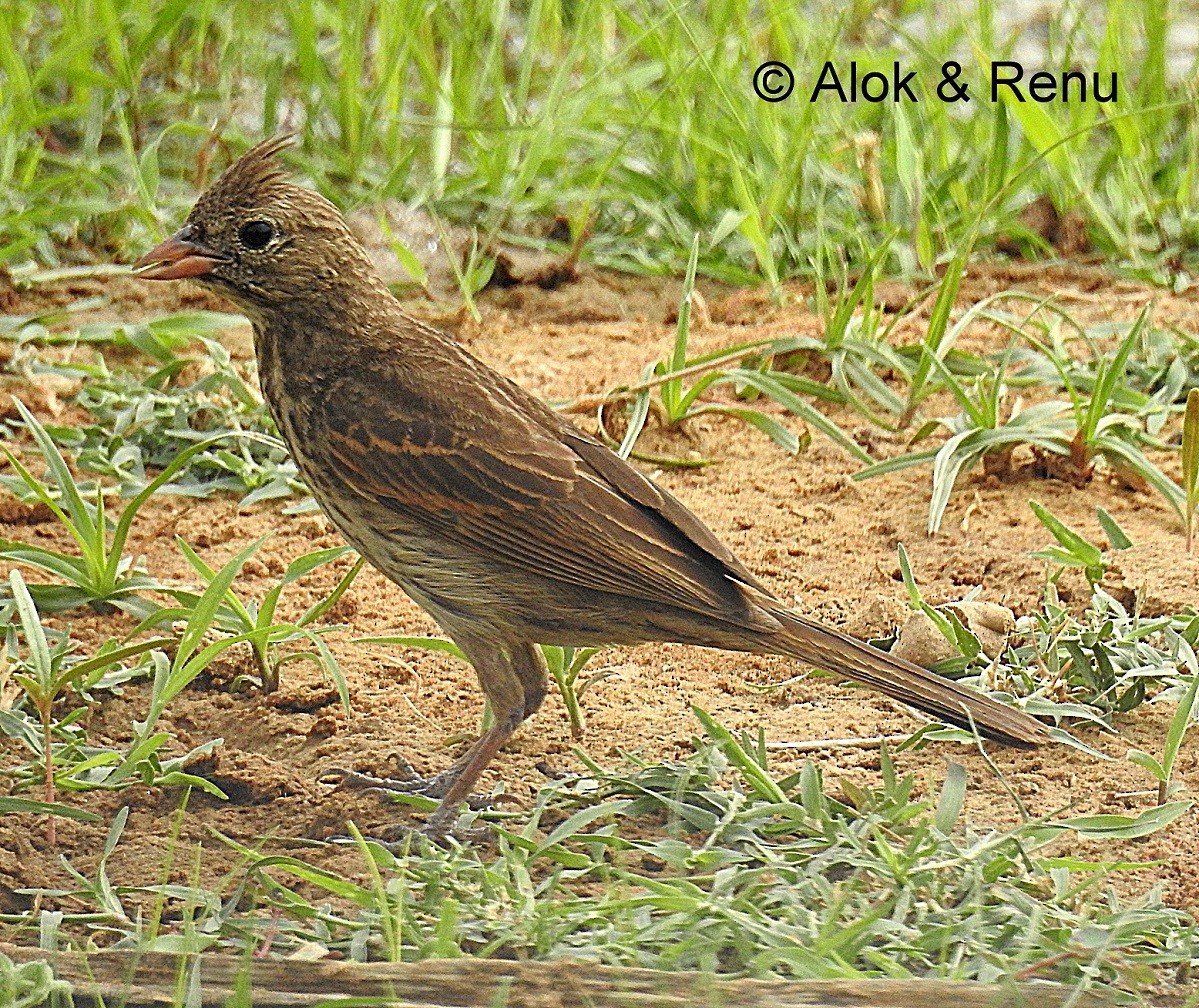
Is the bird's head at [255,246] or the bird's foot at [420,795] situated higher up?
the bird's head at [255,246]

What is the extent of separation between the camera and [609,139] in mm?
6902

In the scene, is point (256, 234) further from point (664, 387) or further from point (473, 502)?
point (664, 387)

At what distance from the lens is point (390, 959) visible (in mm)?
3104

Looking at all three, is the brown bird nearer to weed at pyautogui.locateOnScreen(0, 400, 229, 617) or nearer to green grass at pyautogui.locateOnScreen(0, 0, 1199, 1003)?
green grass at pyautogui.locateOnScreen(0, 0, 1199, 1003)

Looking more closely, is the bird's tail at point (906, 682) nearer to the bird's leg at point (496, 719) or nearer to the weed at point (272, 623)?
the bird's leg at point (496, 719)

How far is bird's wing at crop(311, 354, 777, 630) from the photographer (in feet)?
13.1

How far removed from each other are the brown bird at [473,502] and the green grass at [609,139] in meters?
1.99

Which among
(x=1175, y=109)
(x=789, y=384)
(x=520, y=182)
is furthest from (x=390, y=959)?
(x=1175, y=109)

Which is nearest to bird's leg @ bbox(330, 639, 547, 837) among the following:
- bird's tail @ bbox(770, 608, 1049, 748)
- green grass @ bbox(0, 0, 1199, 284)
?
bird's tail @ bbox(770, 608, 1049, 748)

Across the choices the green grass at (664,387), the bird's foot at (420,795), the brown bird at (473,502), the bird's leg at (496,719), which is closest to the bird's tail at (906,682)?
the brown bird at (473,502)

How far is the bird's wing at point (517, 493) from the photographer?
4008 millimetres

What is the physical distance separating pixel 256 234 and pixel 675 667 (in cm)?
141

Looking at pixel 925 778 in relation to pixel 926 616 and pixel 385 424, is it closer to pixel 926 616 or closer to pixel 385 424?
pixel 926 616

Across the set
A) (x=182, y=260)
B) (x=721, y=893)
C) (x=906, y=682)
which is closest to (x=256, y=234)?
(x=182, y=260)
